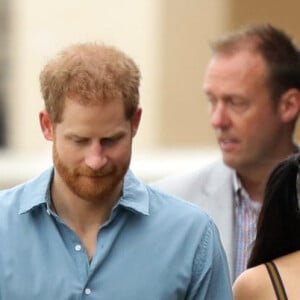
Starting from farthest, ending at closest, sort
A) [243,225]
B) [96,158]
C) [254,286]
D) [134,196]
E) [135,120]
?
1. [243,225]
2. [254,286]
3. [134,196]
4. [135,120]
5. [96,158]

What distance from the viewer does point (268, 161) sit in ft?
22.6

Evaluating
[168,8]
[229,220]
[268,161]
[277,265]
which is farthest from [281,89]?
[168,8]

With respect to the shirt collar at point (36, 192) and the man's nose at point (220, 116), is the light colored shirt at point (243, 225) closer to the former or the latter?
the man's nose at point (220, 116)

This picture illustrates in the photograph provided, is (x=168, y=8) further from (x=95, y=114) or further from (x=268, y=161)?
(x=95, y=114)

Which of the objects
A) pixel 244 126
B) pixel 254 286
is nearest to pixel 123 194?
pixel 254 286

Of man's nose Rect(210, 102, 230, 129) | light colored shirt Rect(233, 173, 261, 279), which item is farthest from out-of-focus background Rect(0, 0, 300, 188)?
light colored shirt Rect(233, 173, 261, 279)

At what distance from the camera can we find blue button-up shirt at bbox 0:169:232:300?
15.5ft

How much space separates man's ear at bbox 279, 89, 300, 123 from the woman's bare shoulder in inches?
81.5

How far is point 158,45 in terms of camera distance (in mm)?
16297

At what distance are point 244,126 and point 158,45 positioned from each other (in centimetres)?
948

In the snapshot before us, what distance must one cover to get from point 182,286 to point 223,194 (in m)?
1.92

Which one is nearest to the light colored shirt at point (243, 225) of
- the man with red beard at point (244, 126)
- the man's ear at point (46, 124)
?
the man with red beard at point (244, 126)

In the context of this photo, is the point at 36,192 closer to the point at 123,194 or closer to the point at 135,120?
the point at 123,194

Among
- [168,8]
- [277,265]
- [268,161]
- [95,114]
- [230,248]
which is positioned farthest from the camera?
[168,8]
